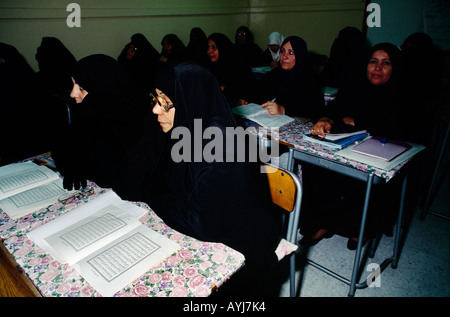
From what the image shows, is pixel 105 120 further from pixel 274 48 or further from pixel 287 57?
pixel 274 48

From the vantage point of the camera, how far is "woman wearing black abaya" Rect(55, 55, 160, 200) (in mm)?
1399

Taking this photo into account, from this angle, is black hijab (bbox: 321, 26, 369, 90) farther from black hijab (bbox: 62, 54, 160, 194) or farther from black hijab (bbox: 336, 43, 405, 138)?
black hijab (bbox: 62, 54, 160, 194)

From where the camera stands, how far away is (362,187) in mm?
1912

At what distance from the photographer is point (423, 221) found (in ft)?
7.50

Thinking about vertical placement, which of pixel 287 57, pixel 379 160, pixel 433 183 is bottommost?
pixel 433 183

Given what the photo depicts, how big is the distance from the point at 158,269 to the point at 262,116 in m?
1.50

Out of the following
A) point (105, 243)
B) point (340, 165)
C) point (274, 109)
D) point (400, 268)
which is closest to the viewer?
point (105, 243)

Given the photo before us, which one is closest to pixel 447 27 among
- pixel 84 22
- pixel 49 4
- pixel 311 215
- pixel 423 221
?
pixel 423 221

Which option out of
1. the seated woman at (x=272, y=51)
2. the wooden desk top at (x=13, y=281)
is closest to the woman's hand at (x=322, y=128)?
the wooden desk top at (x=13, y=281)

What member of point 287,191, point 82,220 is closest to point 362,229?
point 287,191

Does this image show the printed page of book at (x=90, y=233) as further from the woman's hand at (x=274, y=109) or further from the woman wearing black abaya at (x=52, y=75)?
the woman wearing black abaya at (x=52, y=75)

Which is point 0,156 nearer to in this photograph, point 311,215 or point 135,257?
point 135,257

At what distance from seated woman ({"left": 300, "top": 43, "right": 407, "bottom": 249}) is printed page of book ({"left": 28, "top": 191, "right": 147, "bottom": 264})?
134 centimetres
